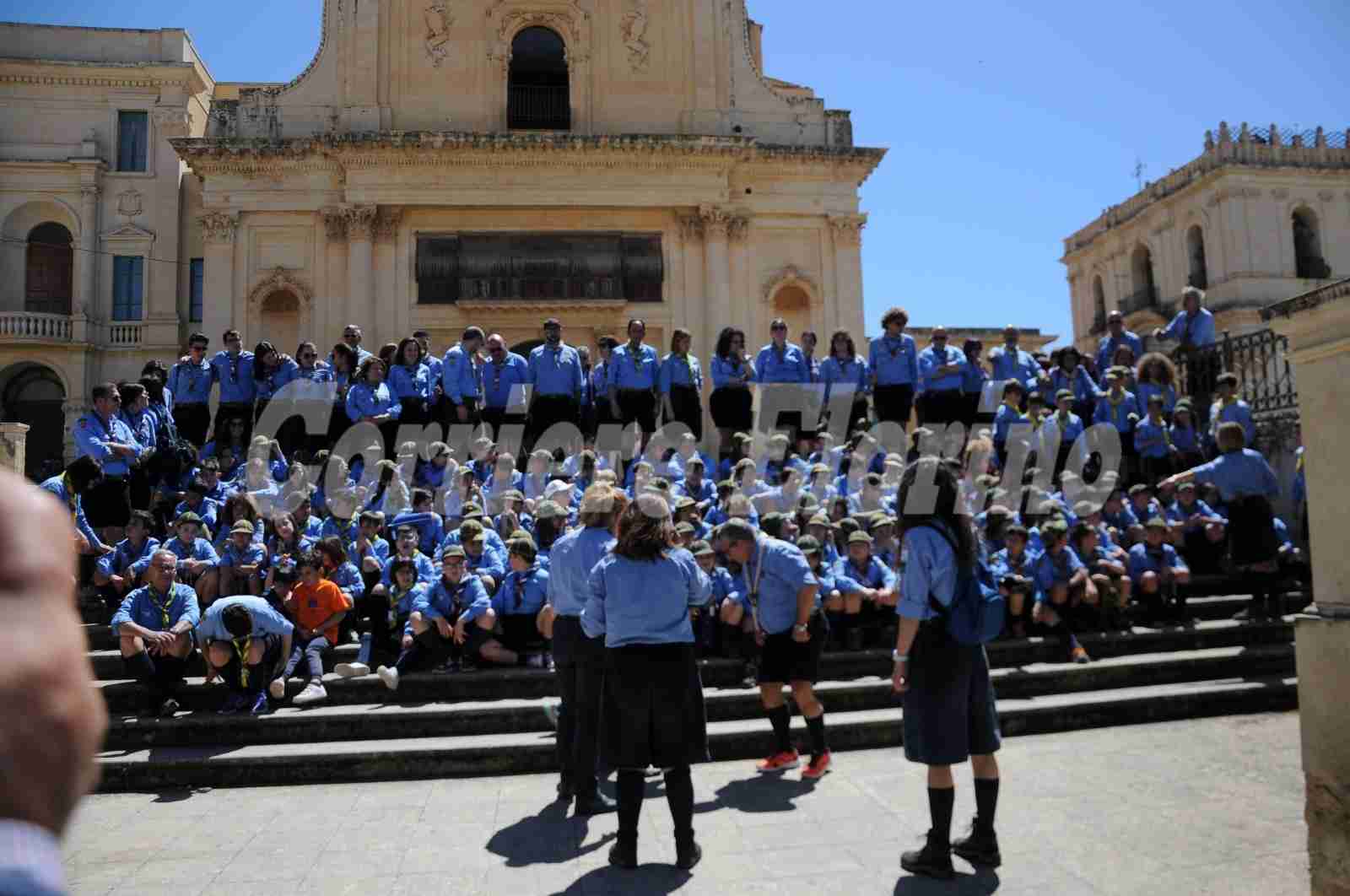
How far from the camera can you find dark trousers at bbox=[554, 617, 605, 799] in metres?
5.88

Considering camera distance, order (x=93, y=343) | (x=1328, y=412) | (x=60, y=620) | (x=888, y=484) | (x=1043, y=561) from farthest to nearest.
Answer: (x=93, y=343)
(x=888, y=484)
(x=1043, y=561)
(x=1328, y=412)
(x=60, y=620)

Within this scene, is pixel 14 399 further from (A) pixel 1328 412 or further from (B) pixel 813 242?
(A) pixel 1328 412

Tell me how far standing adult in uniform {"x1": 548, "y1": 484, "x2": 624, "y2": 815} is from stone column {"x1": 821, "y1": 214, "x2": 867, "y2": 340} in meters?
19.6

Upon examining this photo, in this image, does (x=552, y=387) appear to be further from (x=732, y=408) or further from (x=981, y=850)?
(x=981, y=850)

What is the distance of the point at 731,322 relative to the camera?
2411 centimetres

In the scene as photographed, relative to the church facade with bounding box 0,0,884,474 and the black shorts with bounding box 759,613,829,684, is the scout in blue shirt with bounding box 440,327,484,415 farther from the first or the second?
the church facade with bounding box 0,0,884,474

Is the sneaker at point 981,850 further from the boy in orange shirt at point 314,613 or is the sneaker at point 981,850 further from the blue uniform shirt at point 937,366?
the blue uniform shirt at point 937,366

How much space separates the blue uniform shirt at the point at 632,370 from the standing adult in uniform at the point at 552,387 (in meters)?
0.54

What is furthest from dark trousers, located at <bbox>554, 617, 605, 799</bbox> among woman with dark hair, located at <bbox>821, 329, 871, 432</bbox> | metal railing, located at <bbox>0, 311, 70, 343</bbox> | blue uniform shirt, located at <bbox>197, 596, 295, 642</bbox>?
metal railing, located at <bbox>0, 311, 70, 343</bbox>

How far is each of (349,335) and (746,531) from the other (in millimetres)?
8727

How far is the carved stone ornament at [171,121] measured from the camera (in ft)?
108

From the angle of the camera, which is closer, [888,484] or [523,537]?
[523,537]

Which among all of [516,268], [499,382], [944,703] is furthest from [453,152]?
[944,703]

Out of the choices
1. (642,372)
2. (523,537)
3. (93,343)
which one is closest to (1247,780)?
(523,537)
